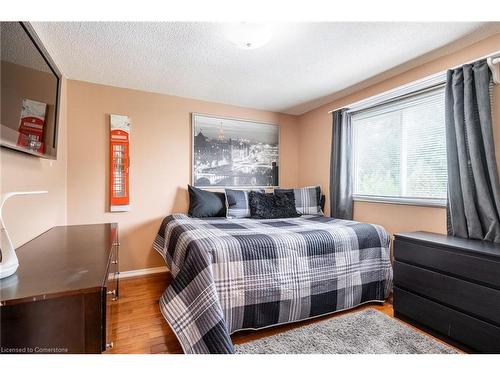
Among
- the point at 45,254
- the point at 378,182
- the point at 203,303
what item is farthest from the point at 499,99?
the point at 45,254

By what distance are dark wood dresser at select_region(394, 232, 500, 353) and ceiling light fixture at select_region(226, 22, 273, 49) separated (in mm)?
1900

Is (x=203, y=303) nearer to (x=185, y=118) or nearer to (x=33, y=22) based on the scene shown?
(x=33, y=22)

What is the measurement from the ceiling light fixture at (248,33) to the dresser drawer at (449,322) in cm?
226

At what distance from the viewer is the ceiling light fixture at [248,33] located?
5.34 ft

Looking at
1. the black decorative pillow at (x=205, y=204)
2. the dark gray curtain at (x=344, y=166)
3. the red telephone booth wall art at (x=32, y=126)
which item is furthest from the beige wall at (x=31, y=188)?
the dark gray curtain at (x=344, y=166)

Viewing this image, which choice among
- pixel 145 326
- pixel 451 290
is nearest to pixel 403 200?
pixel 451 290

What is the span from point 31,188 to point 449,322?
304 cm

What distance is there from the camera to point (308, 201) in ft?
10.8

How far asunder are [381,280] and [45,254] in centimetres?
253

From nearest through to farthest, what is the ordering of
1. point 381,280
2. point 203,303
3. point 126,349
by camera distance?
point 203,303
point 126,349
point 381,280

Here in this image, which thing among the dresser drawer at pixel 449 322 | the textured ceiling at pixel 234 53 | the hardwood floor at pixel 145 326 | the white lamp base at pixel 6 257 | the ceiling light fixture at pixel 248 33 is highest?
the textured ceiling at pixel 234 53

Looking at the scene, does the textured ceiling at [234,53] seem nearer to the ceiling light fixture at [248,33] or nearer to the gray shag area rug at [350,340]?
the ceiling light fixture at [248,33]

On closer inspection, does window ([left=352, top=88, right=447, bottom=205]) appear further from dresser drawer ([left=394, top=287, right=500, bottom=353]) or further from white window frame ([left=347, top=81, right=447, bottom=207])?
dresser drawer ([left=394, top=287, right=500, bottom=353])

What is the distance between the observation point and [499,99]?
5.89 ft
